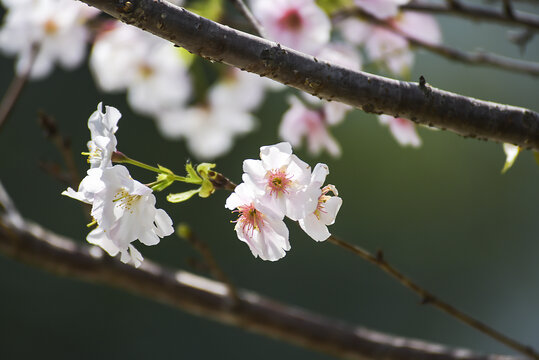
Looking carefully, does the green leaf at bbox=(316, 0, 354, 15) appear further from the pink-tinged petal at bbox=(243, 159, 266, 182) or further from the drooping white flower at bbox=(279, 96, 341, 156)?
the pink-tinged petal at bbox=(243, 159, 266, 182)

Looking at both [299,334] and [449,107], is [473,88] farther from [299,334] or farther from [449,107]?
[449,107]

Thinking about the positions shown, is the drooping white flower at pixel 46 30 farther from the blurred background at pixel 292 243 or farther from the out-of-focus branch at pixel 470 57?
the blurred background at pixel 292 243

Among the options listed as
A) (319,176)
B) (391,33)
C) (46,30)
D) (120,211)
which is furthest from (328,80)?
(46,30)

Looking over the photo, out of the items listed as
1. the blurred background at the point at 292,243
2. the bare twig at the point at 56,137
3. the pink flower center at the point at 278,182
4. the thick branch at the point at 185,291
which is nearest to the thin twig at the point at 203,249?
Answer: the thick branch at the point at 185,291

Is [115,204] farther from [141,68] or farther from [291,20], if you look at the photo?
[141,68]

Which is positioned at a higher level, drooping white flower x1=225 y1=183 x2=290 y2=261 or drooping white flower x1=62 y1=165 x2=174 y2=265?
drooping white flower x1=225 y1=183 x2=290 y2=261

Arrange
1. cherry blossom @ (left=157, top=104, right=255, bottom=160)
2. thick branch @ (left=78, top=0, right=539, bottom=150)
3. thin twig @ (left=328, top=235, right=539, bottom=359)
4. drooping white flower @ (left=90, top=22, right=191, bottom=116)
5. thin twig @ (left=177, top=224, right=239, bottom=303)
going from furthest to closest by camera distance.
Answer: cherry blossom @ (left=157, top=104, right=255, bottom=160), drooping white flower @ (left=90, top=22, right=191, bottom=116), thin twig @ (left=177, top=224, right=239, bottom=303), thin twig @ (left=328, top=235, right=539, bottom=359), thick branch @ (left=78, top=0, right=539, bottom=150)

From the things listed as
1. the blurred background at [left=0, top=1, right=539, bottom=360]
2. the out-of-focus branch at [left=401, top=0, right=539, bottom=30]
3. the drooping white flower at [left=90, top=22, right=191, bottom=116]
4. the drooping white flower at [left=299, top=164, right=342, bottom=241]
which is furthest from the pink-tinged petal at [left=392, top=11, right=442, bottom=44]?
the blurred background at [left=0, top=1, right=539, bottom=360]
